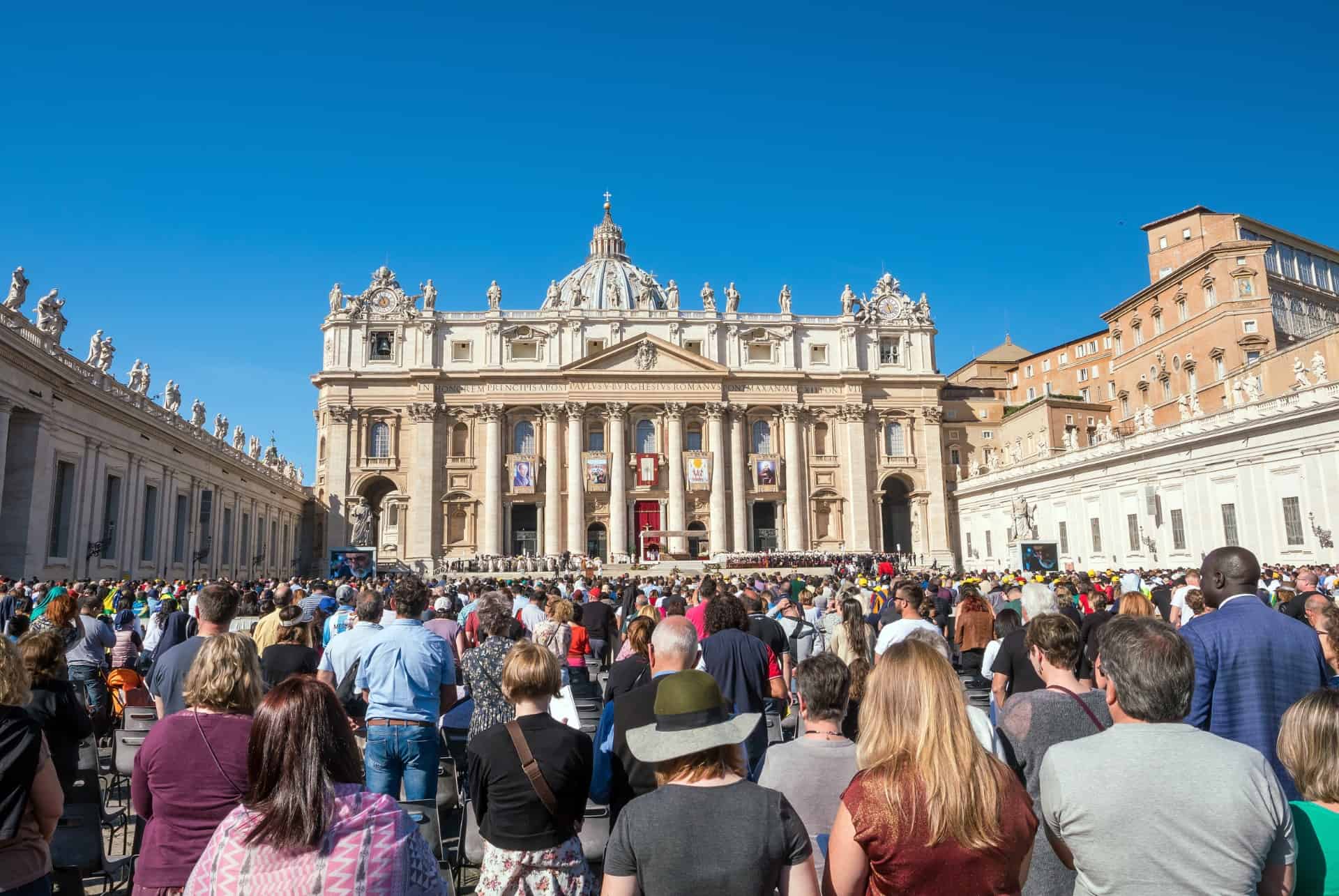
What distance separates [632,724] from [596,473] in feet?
176

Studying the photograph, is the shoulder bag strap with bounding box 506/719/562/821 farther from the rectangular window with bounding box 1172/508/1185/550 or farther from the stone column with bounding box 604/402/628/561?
the stone column with bounding box 604/402/628/561

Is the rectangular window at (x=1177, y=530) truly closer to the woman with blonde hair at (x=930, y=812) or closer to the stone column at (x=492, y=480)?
the stone column at (x=492, y=480)

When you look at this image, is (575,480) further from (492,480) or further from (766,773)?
(766,773)

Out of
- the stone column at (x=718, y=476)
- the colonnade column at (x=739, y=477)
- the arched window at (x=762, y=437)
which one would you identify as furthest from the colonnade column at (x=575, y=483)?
the arched window at (x=762, y=437)

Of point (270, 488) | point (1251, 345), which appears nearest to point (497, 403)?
point (270, 488)

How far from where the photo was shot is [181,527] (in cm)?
3741

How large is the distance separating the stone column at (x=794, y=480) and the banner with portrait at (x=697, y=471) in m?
5.75

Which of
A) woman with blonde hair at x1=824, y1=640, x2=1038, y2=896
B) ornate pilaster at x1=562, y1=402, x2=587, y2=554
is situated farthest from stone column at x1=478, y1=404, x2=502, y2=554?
woman with blonde hair at x1=824, y1=640, x2=1038, y2=896

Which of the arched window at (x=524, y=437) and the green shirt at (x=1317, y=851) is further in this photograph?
the arched window at (x=524, y=437)

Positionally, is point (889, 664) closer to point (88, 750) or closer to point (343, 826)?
point (343, 826)

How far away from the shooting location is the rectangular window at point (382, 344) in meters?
59.8

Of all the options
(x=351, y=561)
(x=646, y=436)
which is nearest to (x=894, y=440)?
(x=646, y=436)

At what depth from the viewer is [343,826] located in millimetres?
2611

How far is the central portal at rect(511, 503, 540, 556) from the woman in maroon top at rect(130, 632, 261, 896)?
181 feet
